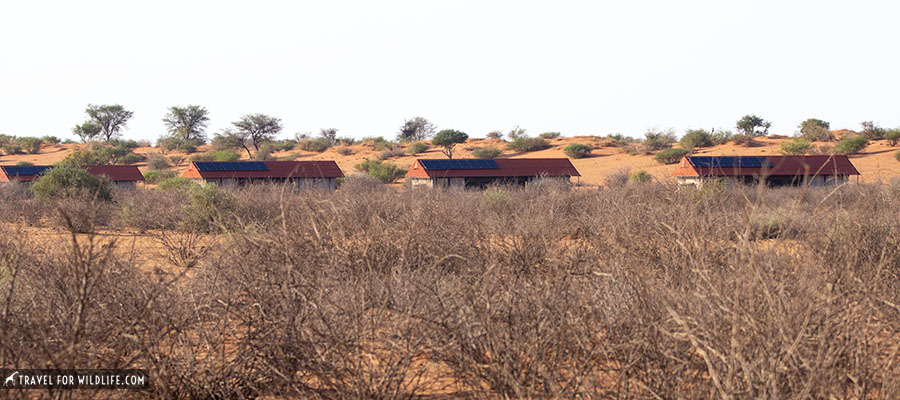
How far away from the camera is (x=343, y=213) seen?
8.88m

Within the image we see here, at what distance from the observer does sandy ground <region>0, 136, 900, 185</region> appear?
4406 centimetres

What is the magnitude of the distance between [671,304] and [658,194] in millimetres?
14080

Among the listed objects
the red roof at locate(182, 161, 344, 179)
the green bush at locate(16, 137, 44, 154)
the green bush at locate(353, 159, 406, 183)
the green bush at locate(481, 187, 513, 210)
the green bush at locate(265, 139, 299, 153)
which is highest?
the green bush at locate(16, 137, 44, 154)

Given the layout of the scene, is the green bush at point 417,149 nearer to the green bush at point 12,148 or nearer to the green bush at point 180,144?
the green bush at point 180,144

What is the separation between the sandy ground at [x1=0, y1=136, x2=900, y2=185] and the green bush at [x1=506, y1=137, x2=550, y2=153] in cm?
81

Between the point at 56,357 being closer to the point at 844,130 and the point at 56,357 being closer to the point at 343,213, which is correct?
the point at 343,213

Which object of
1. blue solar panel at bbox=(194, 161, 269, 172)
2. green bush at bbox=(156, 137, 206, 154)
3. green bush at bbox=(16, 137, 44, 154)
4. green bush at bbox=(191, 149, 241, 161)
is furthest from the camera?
green bush at bbox=(16, 137, 44, 154)

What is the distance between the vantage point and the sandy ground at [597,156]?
145 feet

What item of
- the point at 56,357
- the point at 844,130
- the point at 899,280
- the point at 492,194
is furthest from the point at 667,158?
the point at 56,357

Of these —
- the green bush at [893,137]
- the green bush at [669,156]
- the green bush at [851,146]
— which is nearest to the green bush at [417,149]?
the green bush at [669,156]

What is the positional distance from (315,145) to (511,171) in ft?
120

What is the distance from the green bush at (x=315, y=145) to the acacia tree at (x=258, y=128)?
3.15 metres

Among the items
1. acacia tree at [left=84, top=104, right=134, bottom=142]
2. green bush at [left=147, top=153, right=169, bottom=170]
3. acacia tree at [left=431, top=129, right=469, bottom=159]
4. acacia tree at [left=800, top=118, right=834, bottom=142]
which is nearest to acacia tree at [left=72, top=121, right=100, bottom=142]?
acacia tree at [left=84, top=104, right=134, bottom=142]

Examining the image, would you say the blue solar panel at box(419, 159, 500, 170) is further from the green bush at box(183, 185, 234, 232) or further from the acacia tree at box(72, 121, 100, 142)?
the acacia tree at box(72, 121, 100, 142)
